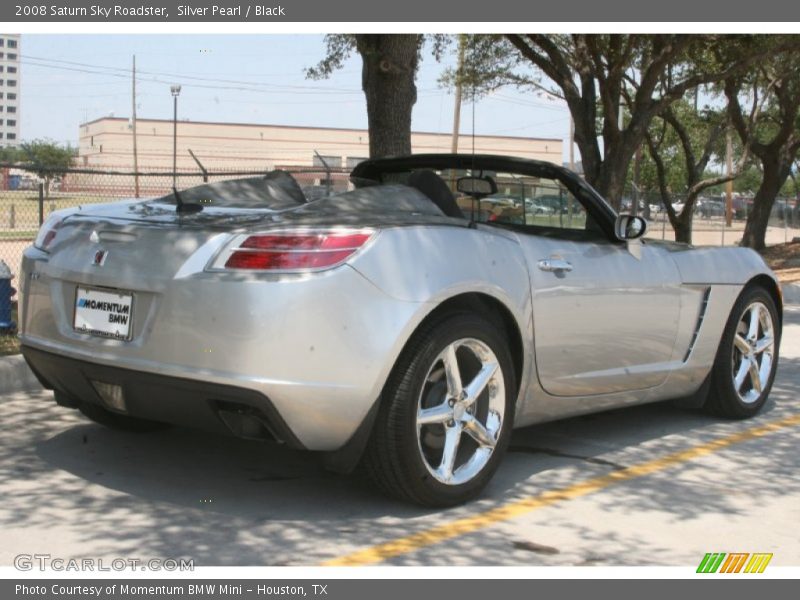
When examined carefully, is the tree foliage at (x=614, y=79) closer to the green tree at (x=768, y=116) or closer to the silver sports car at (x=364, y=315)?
the green tree at (x=768, y=116)

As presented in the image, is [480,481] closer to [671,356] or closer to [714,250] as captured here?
[671,356]

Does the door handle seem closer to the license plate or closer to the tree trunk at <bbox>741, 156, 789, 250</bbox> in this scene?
the license plate

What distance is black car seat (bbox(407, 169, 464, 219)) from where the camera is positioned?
513cm

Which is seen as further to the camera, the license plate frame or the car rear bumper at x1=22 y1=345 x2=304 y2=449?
the license plate frame

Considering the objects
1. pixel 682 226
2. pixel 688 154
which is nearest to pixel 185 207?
pixel 682 226

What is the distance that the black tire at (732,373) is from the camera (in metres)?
6.45

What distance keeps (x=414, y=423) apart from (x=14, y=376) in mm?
3601

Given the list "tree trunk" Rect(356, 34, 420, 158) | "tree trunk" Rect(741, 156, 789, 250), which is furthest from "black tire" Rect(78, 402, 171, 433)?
"tree trunk" Rect(741, 156, 789, 250)

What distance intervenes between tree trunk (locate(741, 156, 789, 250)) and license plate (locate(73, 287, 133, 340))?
2616cm

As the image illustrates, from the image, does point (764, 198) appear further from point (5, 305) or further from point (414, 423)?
point (414, 423)

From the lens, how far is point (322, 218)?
4.29m

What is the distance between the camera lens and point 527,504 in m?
4.71

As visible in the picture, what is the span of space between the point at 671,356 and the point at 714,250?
88 centimetres

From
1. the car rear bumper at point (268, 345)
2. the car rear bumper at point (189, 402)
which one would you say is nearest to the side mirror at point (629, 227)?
the car rear bumper at point (268, 345)
